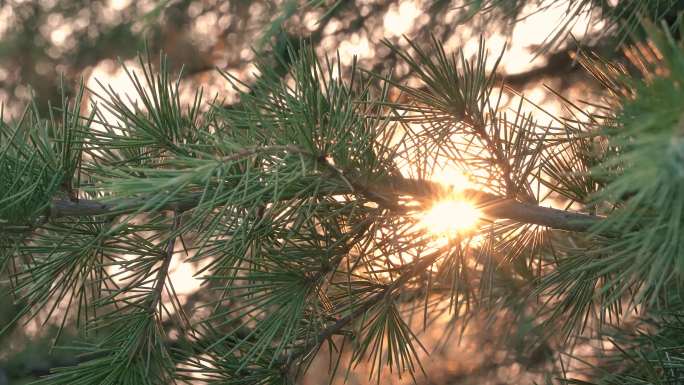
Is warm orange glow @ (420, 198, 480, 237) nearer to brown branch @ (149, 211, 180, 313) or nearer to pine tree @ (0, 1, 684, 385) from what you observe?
pine tree @ (0, 1, 684, 385)

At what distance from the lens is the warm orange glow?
0.72 m

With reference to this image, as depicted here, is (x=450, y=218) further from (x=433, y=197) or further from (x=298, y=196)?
(x=298, y=196)

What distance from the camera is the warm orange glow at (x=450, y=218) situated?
0.72 metres

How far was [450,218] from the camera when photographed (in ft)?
2.45

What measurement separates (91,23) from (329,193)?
1992 millimetres

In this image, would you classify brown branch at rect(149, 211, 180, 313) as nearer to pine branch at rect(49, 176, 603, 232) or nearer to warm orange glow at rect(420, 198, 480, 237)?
pine branch at rect(49, 176, 603, 232)

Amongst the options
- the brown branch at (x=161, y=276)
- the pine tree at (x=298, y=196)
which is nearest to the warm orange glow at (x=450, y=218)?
the pine tree at (x=298, y=196)

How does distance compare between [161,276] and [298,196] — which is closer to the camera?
[298,196]

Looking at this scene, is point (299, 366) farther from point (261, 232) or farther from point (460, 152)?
point (460, 152)

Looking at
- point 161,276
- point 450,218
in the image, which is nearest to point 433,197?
point 450,218

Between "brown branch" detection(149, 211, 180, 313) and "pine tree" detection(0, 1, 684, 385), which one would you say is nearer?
"pine tree" detection(0, 1, 684, 385)

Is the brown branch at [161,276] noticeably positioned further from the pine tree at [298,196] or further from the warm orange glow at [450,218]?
the warm orange glow at [450,218]

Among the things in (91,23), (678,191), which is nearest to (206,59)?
(91,23)

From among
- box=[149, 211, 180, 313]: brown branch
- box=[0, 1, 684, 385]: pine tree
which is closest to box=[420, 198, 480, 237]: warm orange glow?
box=[0, 1, 684, 385]: pine tree
